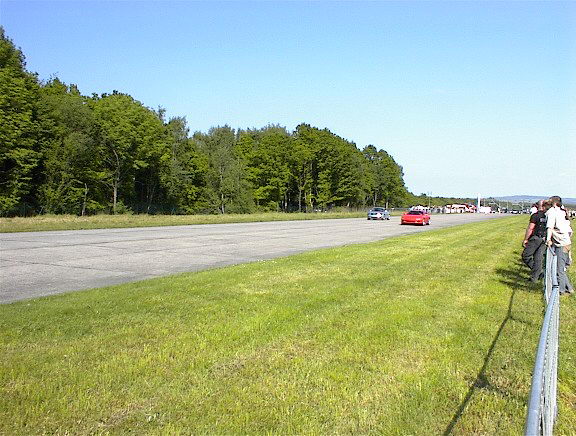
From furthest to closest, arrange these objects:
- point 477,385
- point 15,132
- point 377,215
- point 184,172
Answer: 1. point 184,172
2. point 377,215
3. point 15,132
4. point 477,385

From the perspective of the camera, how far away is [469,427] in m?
3.75

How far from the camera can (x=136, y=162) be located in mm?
60156

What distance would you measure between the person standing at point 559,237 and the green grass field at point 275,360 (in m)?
0.61

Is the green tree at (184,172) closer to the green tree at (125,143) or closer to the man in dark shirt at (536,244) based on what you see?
the green tree at (125,143)

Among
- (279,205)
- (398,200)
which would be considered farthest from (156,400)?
(398,200)

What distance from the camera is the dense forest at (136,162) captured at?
4709 centimetres

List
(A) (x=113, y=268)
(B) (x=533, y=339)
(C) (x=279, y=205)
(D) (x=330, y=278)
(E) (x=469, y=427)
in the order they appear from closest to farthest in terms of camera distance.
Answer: (E) (x=469, y=427) < (B) (x=533, y=339) < (D) (x=330, y=278) < (A) (x=113, y=268) < (C) (x=279, y=205)

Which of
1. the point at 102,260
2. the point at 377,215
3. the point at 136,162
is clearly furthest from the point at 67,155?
the point at 102,260

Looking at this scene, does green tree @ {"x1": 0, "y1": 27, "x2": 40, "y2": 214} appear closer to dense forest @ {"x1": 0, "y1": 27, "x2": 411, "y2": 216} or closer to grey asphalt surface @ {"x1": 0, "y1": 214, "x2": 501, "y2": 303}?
dense forest @ {"x1": 0, "y1": 27, "x2": 411, "y2": 216}

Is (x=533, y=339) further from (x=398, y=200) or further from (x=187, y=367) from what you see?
(x=398, y=200)

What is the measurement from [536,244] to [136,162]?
56002mm

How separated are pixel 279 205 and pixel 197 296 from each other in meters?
82.5

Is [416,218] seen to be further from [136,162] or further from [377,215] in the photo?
[136,162]

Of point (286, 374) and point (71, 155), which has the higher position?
point (71, 155)
